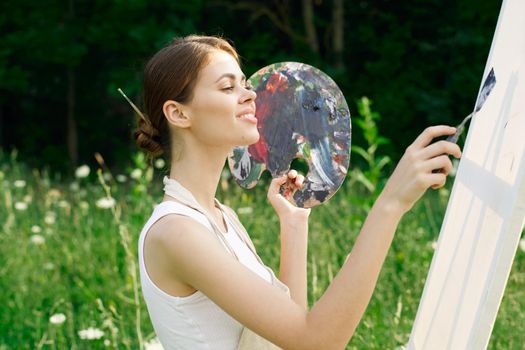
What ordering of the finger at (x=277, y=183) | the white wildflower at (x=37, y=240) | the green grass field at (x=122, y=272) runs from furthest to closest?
1. the white wildflower at (x=37, y=240)
2. the green grass field at (x=122, y=272)
3. the finger at (x=277, y=183)

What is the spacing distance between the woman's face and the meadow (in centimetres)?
100

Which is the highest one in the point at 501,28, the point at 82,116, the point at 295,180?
the point at 501,28

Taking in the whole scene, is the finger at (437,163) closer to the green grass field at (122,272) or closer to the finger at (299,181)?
the finger at (299,181)

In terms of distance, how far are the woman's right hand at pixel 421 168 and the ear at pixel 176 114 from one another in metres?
0.49

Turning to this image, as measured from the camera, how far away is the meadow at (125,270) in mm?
2871

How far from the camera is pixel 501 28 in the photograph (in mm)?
1563

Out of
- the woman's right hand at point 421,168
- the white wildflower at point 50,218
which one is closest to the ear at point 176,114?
the woman's right hand at point 421,168

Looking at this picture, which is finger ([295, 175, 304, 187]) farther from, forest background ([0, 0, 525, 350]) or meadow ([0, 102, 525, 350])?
forest background ([0, 0, 525, 350])

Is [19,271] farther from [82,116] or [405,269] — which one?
[82,116]

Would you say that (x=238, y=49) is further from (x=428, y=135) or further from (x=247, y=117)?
(x=428, y=135)

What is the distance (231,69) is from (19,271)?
2.57 meters

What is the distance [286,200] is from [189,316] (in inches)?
16.0

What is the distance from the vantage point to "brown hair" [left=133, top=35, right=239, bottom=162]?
172 cm

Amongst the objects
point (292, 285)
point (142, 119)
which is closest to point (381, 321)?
point (292, 285)
